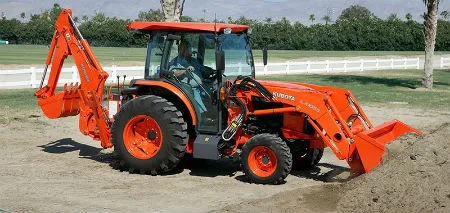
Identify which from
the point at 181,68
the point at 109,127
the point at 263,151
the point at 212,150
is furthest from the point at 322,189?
the point at 109,127

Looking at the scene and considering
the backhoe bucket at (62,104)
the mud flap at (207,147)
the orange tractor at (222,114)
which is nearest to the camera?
the orange tractor at (222,114)

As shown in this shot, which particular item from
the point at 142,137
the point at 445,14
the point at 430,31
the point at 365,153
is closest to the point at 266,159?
the point at 365,153

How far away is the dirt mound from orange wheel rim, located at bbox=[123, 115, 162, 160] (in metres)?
3.02

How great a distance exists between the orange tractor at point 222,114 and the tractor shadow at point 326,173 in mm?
204

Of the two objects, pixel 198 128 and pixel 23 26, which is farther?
A: pixel 23 26

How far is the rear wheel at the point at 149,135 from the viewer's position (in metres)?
10.6

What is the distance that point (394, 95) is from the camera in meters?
25.5

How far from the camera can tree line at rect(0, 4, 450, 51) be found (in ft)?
251

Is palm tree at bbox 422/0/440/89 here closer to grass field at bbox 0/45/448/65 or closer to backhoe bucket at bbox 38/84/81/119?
backhoe bucket at bbox 38/84/81/119

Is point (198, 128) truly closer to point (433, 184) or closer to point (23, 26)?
point (433, 184)

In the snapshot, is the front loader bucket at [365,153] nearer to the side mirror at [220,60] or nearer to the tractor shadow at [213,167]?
the tractor shadow at [213,167]

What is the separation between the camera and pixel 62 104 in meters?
12.1

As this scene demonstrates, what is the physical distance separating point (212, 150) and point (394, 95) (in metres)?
16.3

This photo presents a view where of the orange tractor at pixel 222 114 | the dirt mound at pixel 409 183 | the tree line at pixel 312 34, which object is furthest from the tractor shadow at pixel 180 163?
the tree line at pixel 312 34
